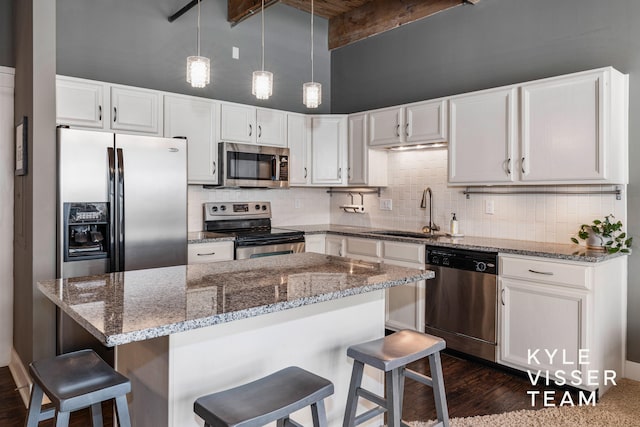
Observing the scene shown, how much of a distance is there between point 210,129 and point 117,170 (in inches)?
49.6

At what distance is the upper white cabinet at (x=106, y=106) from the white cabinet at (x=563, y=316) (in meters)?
3.01

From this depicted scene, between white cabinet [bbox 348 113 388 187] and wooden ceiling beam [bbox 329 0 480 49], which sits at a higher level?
wooden ceiling beam [bbox 329 0 480 49]

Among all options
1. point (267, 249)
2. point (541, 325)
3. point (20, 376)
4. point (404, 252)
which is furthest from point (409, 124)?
point (20, 376)

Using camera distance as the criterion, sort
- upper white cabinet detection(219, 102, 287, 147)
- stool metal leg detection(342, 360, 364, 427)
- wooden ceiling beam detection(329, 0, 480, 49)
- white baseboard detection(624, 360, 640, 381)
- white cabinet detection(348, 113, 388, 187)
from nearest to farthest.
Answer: stool metal leg detection(342, 360, 364, 427) < white baseboard detection(624, 360, 640, 381) < wooden ceiling beam detection(329, 0, 480, 49) < upper white cabinet detection(219, 102, 287, 147) < white cabinet detection(348, 113, 388, 187)

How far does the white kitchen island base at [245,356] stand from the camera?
5.31ft

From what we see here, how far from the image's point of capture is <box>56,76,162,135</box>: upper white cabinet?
10.9ft

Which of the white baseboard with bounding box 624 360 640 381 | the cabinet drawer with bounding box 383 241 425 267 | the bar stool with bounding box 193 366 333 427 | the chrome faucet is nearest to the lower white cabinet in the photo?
the cabinet drawer with bounding box 383 241 425 267

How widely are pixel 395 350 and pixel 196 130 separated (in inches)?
113

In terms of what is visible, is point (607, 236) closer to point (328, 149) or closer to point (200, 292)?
point (328, 149)

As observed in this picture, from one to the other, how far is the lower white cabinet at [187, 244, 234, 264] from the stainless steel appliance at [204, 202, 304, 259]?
79mm

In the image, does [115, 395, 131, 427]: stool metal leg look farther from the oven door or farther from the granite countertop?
the oven door

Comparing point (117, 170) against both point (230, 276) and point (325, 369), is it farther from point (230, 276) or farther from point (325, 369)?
point (325, 369)

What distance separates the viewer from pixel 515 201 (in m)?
3.72

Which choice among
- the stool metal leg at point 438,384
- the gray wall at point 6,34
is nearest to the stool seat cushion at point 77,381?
the stool metal leg at point 438,384
